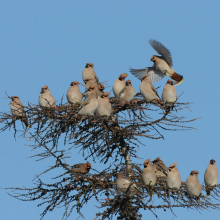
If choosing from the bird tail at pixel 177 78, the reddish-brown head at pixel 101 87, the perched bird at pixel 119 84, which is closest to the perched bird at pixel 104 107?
the reddish-brown head at pixel 101 87

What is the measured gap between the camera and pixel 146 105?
9.62 meters

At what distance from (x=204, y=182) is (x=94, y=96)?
2429mm

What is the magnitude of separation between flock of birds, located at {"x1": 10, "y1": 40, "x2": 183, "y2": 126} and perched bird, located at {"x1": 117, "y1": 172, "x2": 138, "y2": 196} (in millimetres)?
1085

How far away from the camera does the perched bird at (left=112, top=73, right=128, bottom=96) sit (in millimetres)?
10258

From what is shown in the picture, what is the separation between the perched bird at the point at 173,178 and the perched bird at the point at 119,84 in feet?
5.92

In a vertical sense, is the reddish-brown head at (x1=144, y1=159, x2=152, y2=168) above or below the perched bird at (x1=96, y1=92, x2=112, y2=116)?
below

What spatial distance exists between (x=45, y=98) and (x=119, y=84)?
1.34 metres

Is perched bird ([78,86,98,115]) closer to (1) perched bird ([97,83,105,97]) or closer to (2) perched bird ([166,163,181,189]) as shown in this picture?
(1) perched bird ([97,83,105,97])

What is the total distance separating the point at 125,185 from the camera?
9133mm

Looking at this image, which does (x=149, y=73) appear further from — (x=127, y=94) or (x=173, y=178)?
(x=173, y=178)

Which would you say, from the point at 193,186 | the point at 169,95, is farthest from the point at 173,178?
the point at 169,95

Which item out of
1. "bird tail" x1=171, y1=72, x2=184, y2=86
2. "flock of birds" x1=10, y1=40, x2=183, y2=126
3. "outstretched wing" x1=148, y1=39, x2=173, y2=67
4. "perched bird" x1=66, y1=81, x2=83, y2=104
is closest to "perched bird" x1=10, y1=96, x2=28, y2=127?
"flock of birds" x1=10, y1=40, x2=183, y2=126

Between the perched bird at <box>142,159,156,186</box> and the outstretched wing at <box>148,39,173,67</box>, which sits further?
the outstretched wing at <box>148,39,173,67</box>

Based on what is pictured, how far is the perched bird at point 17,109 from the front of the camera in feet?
32.3
